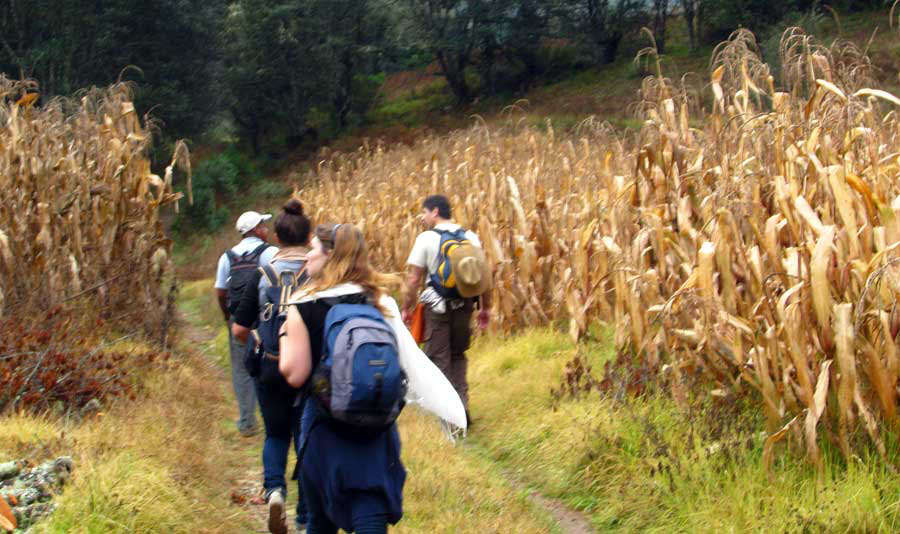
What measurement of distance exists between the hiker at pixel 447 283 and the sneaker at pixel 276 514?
8.41 feet

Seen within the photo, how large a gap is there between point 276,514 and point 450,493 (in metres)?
1.21

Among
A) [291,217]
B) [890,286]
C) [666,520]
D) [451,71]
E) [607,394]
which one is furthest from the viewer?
[451,71]

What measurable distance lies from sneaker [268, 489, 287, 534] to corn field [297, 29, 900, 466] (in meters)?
2.45

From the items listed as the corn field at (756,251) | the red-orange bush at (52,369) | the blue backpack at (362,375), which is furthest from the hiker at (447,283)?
the blue backpack at (362,375)

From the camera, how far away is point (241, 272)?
738 centimetres

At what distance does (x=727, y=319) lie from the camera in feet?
18.5

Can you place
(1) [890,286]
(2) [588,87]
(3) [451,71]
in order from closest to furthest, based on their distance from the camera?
(1) [890,286], (2) [588,87], (3) [451,71]

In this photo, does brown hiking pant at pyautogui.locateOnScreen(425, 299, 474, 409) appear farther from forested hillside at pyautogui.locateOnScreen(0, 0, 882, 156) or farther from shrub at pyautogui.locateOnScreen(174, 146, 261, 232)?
forested hillside at pyautogui.locateOnScreen(0, 0, 882, 156)

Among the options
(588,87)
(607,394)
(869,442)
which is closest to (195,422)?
(607,394)

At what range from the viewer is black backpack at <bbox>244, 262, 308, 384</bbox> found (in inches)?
211

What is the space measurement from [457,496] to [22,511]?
2.43 metres

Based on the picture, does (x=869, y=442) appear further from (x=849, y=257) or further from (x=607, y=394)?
(x=607, y=394)

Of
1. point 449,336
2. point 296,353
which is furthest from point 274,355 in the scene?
point 449,336

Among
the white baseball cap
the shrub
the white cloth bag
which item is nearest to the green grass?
the white cloth bag
